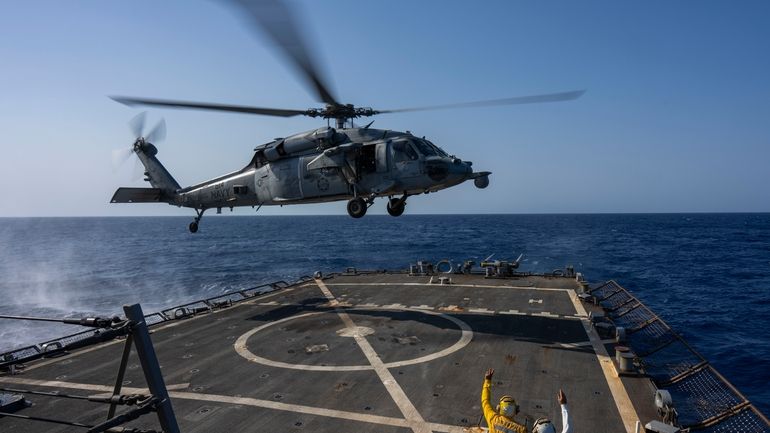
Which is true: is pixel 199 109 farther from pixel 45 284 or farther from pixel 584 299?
pixel 45 284

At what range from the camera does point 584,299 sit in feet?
78.5

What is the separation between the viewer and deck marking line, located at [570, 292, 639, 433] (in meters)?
10.8

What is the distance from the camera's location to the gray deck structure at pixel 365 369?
11.2 m

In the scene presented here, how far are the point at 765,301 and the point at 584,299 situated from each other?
29261 mm

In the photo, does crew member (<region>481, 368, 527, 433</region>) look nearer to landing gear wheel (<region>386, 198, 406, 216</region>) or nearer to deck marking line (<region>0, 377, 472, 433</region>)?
deck marking line (<region>0, 377, 472, 433</region>)

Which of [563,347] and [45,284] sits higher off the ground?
[563,347]

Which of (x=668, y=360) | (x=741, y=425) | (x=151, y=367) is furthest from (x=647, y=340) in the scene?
(x=151, y=367)

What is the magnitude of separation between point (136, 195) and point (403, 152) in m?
16.3

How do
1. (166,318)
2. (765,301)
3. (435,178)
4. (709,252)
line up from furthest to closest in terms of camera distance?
(709,252)
(765,301)
(166,318)
(435,178)

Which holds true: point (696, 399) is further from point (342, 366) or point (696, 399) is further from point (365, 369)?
point (342, 366)

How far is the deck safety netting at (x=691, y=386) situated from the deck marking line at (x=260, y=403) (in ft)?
22.6

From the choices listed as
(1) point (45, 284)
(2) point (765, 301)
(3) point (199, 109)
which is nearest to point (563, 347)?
(3) point (199, 109)

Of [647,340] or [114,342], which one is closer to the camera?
[114,342]

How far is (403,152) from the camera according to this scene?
19.3 m
